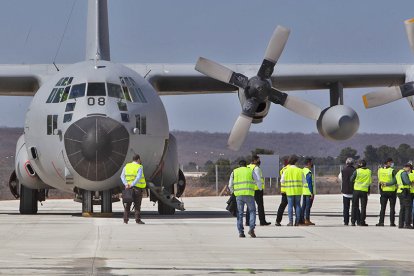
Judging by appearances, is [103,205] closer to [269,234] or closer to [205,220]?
[205,220]

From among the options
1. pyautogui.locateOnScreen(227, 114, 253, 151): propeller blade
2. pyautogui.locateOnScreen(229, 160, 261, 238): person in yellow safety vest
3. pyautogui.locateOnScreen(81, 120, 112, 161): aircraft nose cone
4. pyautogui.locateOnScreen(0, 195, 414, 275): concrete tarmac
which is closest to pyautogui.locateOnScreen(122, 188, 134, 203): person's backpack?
pyautogui.locateOnScreen(0, 195, 414, 275): concrete tarmac

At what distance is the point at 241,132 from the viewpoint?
30.9 meters

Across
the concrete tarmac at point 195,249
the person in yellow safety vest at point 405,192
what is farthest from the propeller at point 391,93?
the concrete tarmac at point 195,249

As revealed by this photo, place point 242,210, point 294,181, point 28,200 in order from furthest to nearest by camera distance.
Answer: point 28,200 < point 294,181 < point 242,210

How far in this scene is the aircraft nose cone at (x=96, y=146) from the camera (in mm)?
27188

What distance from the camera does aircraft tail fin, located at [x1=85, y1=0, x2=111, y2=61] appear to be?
3247 centimetres

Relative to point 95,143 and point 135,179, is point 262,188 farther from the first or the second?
point 95,143

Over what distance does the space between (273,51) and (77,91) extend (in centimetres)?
627

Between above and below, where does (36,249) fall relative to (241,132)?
below

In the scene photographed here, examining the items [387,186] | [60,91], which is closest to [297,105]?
[387,186]

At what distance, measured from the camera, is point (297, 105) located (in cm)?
3120

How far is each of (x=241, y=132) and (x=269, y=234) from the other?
24.7 feet

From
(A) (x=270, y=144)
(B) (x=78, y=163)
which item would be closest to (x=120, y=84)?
(B) (x=78, y=163)

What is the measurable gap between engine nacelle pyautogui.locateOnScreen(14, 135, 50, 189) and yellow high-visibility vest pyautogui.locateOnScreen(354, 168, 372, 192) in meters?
9.53
